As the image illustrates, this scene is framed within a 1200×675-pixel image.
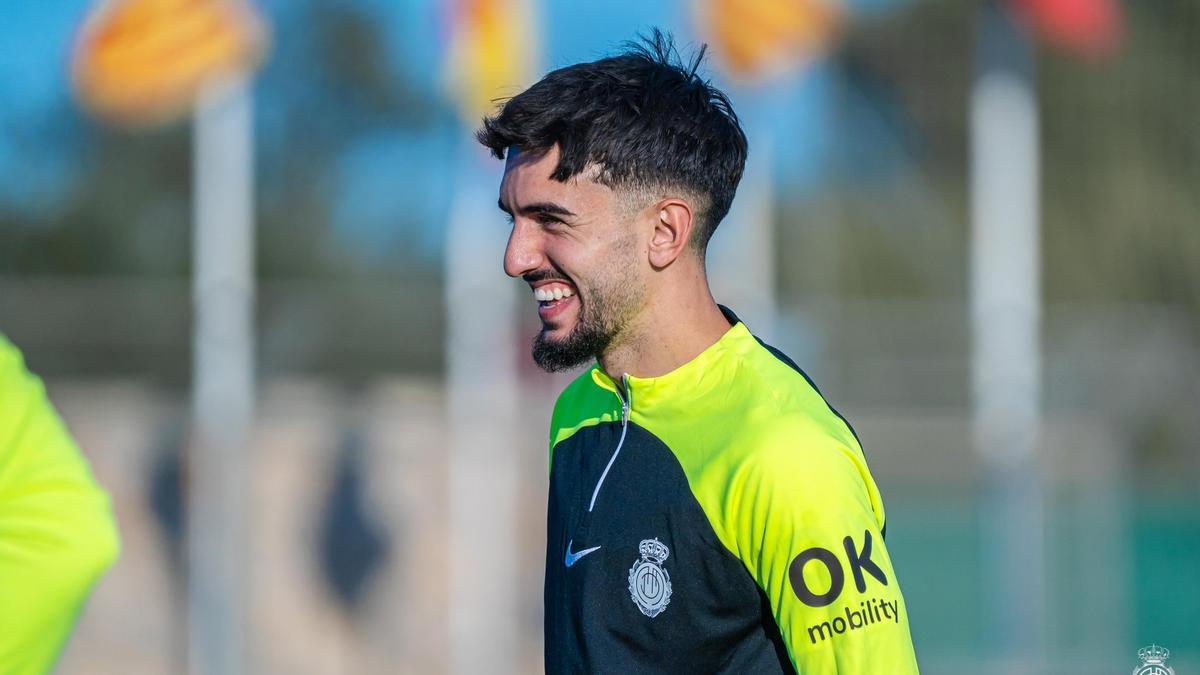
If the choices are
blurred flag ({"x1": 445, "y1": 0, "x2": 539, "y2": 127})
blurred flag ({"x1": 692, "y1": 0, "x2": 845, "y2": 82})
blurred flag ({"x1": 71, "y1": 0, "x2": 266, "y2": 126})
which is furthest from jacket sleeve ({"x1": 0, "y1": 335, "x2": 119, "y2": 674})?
blurred flag ({"x1": 692, "y1": 0, "x2": 845, "y2": 82})

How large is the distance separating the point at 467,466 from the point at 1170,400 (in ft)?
29.3

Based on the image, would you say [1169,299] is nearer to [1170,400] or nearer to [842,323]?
[1170,400]

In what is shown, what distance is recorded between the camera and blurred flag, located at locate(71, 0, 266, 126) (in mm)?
9016

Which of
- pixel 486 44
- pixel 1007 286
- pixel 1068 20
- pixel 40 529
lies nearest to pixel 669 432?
pixel 40 529

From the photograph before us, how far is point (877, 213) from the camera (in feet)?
82.8

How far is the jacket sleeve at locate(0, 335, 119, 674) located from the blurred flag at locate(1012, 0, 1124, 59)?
926 centimetres

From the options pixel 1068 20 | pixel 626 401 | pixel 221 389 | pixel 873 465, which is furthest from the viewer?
pixel 873 465

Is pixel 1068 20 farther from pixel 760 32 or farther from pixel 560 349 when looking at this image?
pixel 560 349

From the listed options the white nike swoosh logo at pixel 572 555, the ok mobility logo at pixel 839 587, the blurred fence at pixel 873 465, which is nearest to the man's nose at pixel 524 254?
the white nike swoosh logo at pixel 572 555

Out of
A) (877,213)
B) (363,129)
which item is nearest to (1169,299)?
(877,213)

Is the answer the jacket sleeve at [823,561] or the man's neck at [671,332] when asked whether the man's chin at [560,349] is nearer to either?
the man's neck at [671,332]

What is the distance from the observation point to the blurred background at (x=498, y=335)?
9297 mm

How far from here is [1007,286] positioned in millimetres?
10773

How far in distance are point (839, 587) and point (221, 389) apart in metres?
7.63
